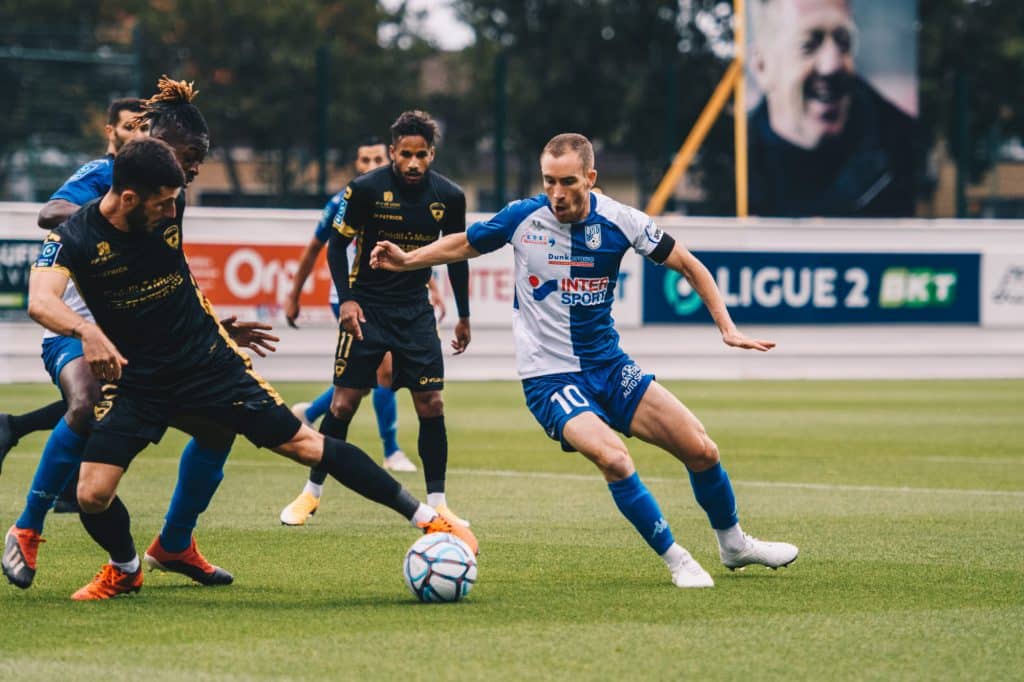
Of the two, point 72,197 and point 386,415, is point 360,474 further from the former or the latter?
point 386,415

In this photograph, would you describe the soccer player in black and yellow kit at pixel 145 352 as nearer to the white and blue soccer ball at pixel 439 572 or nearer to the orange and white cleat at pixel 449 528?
the orange and white cleat at pixel 449 528

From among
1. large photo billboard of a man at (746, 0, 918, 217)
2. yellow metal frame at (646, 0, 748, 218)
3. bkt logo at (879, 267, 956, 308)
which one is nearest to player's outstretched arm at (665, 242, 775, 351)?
bkt logo at (879, 267, 956, 308)

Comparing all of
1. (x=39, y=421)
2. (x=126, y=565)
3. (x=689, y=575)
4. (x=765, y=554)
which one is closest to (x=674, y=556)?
(x=689, y=575)

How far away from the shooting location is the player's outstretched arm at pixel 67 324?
19.4ft

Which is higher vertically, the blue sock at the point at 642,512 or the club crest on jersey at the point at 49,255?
the club crest on jersey at the point at 49,255

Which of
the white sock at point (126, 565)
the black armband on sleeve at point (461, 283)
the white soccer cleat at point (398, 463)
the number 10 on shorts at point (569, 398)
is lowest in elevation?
the white soccer cleat at point (398, 463)

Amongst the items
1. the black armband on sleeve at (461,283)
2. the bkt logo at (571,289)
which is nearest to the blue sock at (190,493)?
the bkt logo at (571,289)

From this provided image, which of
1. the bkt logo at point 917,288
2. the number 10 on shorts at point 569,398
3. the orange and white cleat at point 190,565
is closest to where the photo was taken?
the orange and white cleat at point 190,565

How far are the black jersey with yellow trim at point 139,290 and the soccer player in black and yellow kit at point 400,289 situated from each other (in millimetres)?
2422

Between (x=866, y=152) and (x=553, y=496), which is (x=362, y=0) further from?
(x=553, y=496)

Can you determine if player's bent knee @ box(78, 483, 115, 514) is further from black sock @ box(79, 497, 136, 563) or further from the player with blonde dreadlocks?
the player with blonde dreadlocks

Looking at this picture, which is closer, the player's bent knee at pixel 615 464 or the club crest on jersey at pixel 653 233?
the player's bent knee at pixel 615 464

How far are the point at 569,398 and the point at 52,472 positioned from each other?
221 centimetres

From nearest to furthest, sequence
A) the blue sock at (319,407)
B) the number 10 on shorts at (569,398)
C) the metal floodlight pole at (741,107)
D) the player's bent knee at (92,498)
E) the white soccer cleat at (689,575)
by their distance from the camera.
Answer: the player's bent knee at (92,498) → the white soccer cleat at (689,575) → the number 10 on shorts at (569,398) → the blue sock at (319,407) → the metal floodlight pole at (741,107)
